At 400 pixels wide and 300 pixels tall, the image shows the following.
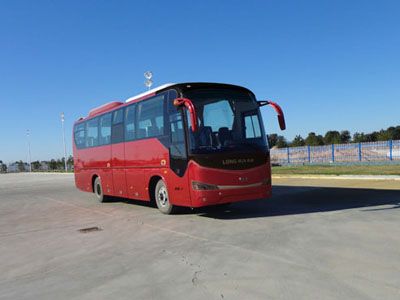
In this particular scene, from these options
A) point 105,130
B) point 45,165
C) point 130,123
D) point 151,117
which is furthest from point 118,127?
point 45,165

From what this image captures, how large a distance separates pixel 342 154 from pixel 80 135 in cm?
2599

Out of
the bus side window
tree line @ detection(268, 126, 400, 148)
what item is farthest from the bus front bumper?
tree line @ detection(268, 126, 400, 148)

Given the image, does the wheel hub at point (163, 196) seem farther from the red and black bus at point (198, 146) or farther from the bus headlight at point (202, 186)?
the bus headlight at point (202, 186)

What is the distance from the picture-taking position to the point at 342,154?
37.2 m

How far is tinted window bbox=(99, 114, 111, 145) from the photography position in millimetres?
14727

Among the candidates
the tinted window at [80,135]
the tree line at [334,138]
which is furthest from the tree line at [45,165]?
the tinted window at [80,135]

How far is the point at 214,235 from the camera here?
27.6ft

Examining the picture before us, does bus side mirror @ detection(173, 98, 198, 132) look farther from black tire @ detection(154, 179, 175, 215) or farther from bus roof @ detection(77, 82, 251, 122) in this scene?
black tire @ detection(154, 179, 175, 215)

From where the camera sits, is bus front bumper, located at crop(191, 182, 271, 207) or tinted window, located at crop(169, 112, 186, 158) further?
tinted window, located at crop(169, 112, 186, 158)

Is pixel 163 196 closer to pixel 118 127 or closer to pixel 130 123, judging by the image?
pixel 130 123

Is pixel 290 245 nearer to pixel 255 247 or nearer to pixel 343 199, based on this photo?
pixel 255 247

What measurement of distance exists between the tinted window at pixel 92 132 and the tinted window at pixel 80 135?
565 mm

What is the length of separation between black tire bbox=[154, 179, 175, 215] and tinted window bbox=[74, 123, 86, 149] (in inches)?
263

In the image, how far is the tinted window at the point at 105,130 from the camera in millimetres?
14727
